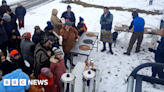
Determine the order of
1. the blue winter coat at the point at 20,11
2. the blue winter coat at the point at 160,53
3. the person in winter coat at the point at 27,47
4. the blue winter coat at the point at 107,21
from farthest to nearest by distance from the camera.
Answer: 1. the blue winter coat at the point at 20,11
2. the blue winter coat at the point at 107,21
3. the blue winter coat at the point at 160,53
4. the person in winter coat at the point at 27,47

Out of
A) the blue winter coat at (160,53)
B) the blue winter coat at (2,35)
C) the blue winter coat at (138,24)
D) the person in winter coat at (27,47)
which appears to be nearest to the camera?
the person in winter coat at (27,47)

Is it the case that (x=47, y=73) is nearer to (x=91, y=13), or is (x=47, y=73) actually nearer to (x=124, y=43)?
(x=124, y=43)

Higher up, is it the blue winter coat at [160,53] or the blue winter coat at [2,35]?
the blue winter coat at [2,35]

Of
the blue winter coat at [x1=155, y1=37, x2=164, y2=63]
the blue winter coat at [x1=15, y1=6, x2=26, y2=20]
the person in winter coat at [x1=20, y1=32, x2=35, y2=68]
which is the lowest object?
the blue winter coat at [x1=155, y1=37, x2=164, y2=63]

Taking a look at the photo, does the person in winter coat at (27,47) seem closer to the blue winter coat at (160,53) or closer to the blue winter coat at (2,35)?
the blue winter coat at (2,35)

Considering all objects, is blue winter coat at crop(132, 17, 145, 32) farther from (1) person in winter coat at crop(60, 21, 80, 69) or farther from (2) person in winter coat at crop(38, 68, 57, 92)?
(2) person in winter coat at crop(38, 68, 57, 92)

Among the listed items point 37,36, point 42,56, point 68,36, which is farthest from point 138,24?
point 42,56

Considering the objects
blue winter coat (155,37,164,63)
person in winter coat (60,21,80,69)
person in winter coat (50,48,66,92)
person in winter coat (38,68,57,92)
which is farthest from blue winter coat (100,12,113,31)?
person in winter coat (38,68,57,92)

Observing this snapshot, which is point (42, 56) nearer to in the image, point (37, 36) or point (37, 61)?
point (37, 61)

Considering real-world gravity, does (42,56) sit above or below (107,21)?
below

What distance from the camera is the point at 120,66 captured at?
16.8 feet

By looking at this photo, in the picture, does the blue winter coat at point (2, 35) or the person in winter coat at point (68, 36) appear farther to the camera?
the person in winter coat at point (68, 36)

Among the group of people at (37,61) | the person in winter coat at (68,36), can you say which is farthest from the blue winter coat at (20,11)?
the person in winter coat at (68,36)

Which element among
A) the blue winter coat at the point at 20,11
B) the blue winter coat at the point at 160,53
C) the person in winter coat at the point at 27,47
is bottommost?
the blue winter coat at the point at 160,53
